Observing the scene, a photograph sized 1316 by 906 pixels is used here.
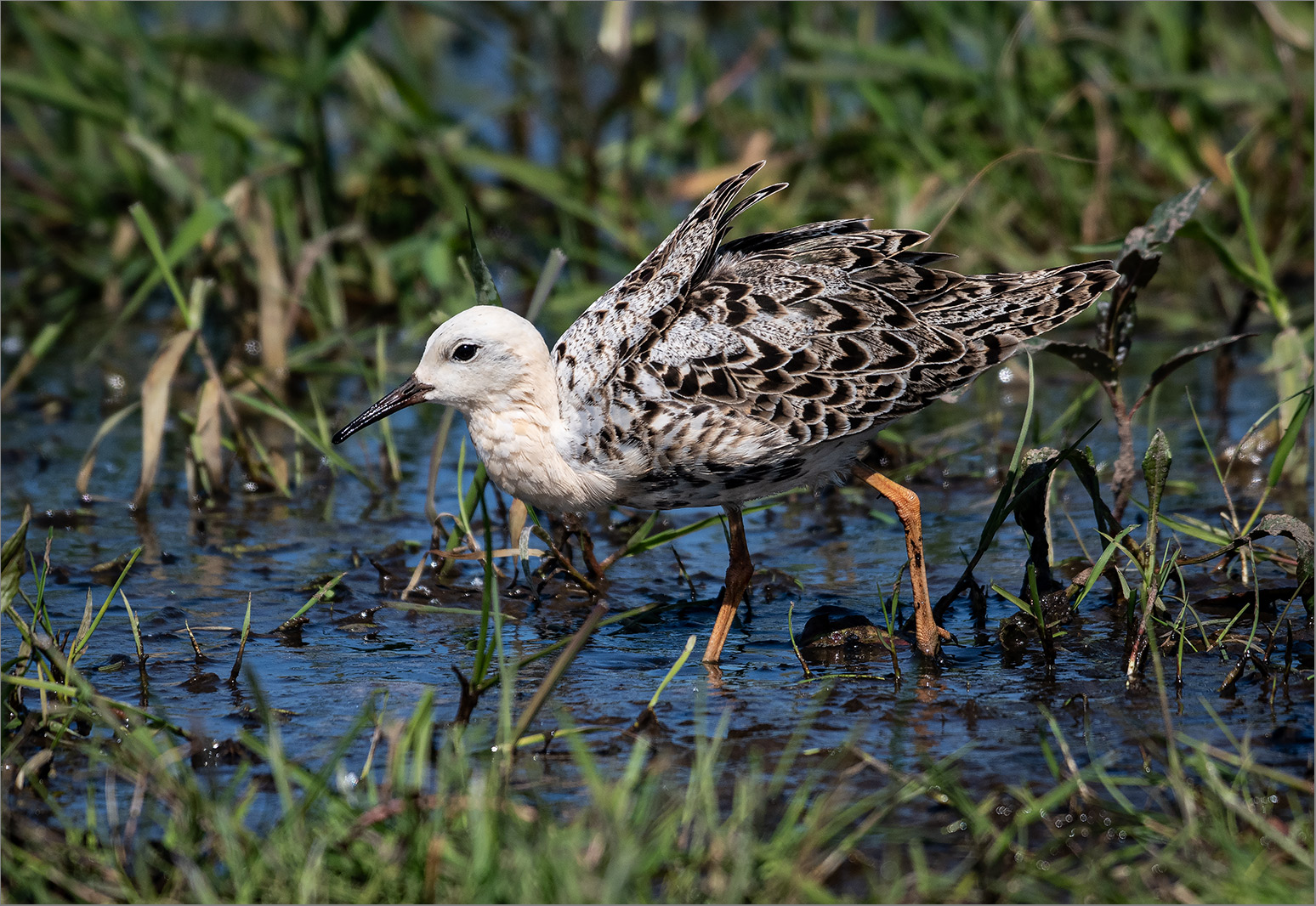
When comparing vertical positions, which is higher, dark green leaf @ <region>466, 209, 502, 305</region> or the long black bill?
dark green leaf @ <region>466, 209, 502, 305</region>

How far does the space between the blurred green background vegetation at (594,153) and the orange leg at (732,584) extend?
322 cm

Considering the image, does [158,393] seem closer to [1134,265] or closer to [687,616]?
[687,616]

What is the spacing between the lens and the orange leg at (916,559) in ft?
16.5

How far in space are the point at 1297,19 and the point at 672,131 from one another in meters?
3.93

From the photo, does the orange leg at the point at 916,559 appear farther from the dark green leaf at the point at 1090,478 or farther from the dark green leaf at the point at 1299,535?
the dark green leaf at the point at 1299,535

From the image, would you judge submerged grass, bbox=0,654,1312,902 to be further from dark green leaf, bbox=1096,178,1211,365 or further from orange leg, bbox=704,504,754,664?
dark green leaf, bbox=1096,178,1211,365

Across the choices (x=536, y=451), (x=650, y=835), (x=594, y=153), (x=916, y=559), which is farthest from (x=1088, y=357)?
(x=594, y=153)

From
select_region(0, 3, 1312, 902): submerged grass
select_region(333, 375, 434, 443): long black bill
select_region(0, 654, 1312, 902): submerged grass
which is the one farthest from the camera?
select_region(333, 375, 434, 443): long black bill

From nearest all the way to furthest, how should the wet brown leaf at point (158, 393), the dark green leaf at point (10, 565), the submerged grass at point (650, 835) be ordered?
the submerged grass at point (650, 835) < the dark green leaf at point (10, 565) < the wet brown leaf at point (158, 393)

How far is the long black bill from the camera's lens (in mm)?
5266

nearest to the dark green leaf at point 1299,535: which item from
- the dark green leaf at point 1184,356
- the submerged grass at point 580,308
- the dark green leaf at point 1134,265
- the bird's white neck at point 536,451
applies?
the submerged grass at point 580,308

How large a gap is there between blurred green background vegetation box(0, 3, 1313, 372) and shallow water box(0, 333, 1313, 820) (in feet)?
3.66

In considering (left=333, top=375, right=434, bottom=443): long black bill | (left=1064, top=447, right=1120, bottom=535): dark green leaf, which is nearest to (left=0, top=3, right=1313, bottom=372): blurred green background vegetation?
(left=333, top=375, right=434, bottom=443): long black bill

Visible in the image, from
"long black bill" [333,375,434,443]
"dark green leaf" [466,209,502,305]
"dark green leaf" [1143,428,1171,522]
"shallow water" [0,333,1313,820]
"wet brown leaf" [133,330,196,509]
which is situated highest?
"dark green leaf" [466,209,502,305]
